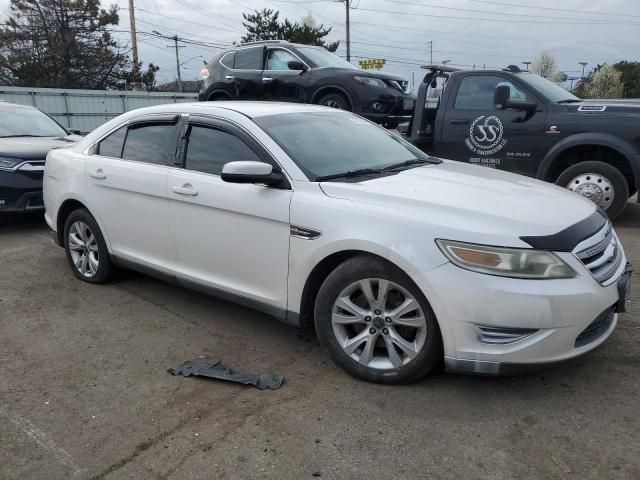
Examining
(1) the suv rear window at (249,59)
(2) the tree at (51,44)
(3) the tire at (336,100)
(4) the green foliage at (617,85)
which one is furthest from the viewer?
(4) the green foliage at (617,85)

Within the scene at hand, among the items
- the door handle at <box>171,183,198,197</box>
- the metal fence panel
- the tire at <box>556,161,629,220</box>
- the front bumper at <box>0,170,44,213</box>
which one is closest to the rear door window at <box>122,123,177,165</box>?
the door handle at <box>171,183,198,197</box>

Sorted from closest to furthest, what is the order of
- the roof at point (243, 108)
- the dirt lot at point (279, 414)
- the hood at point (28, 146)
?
the dirt lot at point (279, 414)
the roof at point (243, 108)
the hood at point (28, 146)

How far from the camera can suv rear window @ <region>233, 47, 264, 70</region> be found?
33.4ft

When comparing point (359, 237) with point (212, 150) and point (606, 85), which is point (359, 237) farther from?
point (606, 85)

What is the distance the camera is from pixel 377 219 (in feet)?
10.1

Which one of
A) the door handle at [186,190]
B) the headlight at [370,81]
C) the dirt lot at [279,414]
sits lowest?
the dirt lot at [279,414]

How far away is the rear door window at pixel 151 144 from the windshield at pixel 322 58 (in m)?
5.67

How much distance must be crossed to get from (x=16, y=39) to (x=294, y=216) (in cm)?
3302

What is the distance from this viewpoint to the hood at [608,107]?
6.34 metres

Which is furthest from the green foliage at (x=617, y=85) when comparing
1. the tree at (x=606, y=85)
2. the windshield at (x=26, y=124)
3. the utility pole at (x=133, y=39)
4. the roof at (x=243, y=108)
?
the roof at (x=243, y=108)

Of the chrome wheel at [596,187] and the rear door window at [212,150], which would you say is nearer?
the rear door window at [212,150]

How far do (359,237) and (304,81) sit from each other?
7.03 metres

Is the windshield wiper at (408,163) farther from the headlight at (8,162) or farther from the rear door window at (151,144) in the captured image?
the headlight at (8,162)

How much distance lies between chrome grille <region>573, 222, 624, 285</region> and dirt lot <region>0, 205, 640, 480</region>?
1.70 ft
